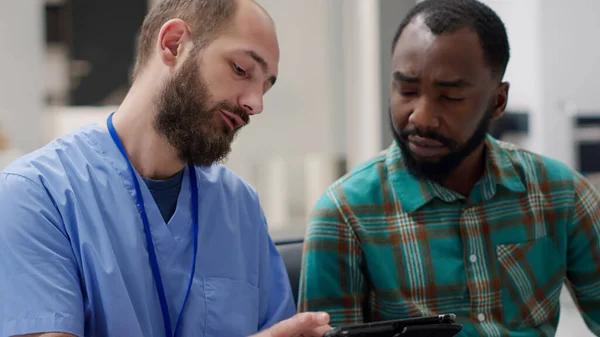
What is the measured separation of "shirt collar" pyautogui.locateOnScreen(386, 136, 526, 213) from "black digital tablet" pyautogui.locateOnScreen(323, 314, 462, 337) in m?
0.33

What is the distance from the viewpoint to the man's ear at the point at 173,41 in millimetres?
1023

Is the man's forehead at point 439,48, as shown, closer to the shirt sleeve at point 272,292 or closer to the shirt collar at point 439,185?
the shirt collar at point 439,185

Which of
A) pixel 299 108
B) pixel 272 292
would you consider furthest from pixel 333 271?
pixel 299 108

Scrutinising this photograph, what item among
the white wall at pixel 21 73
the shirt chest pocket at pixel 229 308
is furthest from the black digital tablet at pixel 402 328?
the white wall at pixel 21 73

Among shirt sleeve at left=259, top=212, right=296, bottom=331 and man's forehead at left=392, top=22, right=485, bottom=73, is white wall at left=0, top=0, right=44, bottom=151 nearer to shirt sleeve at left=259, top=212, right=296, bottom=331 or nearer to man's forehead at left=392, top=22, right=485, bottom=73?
shirt sleeve at left=259, top=212, right=296, bottom=331

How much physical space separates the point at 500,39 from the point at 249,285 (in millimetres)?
598

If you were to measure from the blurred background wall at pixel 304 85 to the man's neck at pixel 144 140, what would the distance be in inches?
60.8

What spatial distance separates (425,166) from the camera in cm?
116

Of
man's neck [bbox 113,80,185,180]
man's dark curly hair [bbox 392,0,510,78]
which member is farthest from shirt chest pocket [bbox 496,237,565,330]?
man's neck [bbox 113,80,185,180]

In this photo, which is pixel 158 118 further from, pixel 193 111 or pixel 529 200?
pixel 529 200

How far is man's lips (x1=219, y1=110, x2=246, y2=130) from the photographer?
Result: 101cm

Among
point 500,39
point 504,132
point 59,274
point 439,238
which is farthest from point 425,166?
point 504,132

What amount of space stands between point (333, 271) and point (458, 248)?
22 cm

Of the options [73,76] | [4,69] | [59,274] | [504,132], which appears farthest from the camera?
[73,76]
